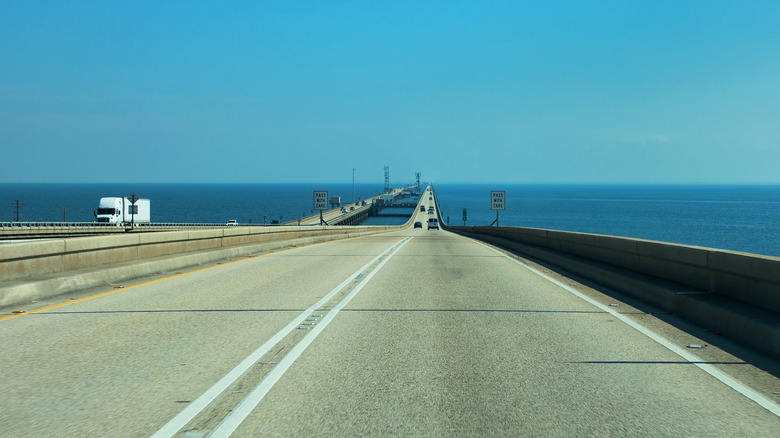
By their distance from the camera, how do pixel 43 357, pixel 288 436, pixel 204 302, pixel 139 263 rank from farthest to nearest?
pixel 139 263 → pixel 204 302 → pixel 43 357 → pixel 288 436

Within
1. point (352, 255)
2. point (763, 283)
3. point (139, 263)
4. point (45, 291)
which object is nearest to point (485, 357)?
point (763, 283)

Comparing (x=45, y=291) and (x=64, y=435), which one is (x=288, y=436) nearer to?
(x=64, y=435)

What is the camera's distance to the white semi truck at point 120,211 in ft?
237

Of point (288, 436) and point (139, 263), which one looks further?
point (139, 263)

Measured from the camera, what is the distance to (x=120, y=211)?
74.6m

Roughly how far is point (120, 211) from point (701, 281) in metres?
74.6

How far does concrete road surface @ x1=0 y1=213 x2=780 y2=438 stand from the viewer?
4680 millimetres

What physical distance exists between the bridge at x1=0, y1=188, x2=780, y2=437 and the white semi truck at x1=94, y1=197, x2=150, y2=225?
6361cm

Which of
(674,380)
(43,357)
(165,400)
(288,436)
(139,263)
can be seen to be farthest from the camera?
(139,263)

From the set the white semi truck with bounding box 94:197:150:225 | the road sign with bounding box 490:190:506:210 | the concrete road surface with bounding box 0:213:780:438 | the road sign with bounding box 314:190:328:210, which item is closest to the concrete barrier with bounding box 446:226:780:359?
the concrete road surface with bounding box 0:213:780:438

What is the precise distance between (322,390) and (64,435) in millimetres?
1986

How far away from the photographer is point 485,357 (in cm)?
670

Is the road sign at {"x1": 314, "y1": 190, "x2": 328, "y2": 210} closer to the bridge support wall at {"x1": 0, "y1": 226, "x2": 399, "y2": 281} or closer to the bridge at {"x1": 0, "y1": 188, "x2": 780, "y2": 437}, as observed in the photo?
the bridge support wall at {"x1": 0, "y1": 226, "x2": 399, "y2": 281}

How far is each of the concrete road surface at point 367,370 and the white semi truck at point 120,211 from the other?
218 feet
